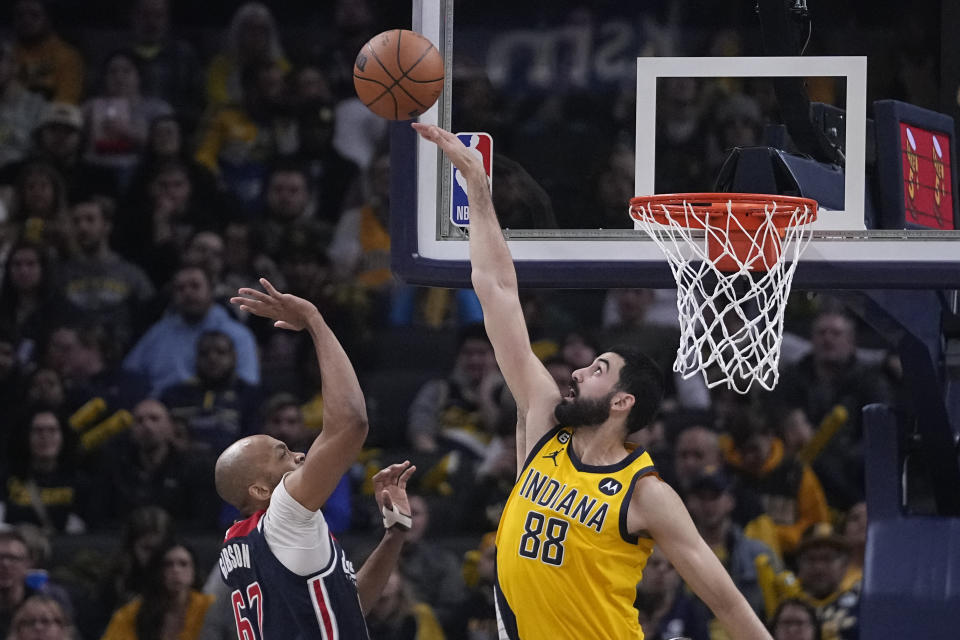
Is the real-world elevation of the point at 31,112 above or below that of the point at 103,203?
above

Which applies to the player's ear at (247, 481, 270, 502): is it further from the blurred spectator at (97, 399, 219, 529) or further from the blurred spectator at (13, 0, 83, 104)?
the blurred spectator at (13, 0, 83, 104)

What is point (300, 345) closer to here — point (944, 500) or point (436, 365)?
point (436, 365)

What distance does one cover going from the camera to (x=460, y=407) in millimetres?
7621

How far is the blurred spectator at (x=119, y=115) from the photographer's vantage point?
29.0ft

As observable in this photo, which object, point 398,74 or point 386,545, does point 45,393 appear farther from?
point 398,74

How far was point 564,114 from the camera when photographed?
5473 millimetres

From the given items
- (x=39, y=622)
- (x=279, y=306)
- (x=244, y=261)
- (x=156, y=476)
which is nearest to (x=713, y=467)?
(x=156, y=476)

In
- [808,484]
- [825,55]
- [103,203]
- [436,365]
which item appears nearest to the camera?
[825,55]

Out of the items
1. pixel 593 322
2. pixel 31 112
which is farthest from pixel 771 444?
pixel 31 112

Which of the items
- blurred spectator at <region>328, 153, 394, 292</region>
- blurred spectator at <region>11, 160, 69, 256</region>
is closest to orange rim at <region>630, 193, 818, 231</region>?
blurred spectator at <region>328, 153, 394, 292</region>

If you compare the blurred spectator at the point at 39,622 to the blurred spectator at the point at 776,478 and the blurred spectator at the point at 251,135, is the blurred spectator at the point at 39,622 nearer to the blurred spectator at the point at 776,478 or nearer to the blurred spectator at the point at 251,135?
the blurred spectator at the point at 251,135

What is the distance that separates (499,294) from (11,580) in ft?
12.2

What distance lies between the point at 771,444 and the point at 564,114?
2.42 m

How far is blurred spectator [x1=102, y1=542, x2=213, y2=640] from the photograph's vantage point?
6.74 meters
